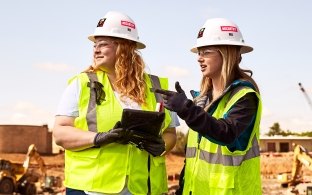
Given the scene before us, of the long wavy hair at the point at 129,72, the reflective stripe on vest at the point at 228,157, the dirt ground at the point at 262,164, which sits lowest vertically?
the dirt ground at the point at 262,164

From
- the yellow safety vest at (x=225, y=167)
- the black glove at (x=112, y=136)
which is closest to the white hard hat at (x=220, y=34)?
the yellow safety vest at (x=225, y=167)

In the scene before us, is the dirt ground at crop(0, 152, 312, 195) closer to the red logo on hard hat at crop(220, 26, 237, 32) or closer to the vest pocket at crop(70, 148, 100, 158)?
the red logo on hard hat at crop(220, 26, 237, 32)

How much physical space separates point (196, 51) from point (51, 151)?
47.6 m

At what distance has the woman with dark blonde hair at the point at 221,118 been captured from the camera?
335 centimetres

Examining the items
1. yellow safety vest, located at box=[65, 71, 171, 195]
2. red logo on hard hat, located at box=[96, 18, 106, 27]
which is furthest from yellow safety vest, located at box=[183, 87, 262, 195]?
red logo on hard hat, located at box=[96, 18, 106, 27]

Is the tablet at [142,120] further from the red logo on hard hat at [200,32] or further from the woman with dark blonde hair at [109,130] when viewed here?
the red logo on hard hat at [200,32]

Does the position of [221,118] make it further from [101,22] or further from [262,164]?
[262,164]

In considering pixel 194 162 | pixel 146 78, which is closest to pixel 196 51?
pixel 146 78

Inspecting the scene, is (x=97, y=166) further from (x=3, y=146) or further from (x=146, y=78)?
(x=3, y=146)

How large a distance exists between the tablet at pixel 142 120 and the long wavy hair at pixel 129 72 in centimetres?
26

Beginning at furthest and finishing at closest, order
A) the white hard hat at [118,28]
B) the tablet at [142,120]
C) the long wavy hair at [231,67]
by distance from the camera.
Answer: the white hard hat at [118,28] < the long wavy hair at [231,67] < the tablet at [142,120]

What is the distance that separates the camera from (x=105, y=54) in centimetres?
386

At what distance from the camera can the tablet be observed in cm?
352

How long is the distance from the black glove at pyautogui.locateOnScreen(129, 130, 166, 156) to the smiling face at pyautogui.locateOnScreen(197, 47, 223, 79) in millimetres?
521
